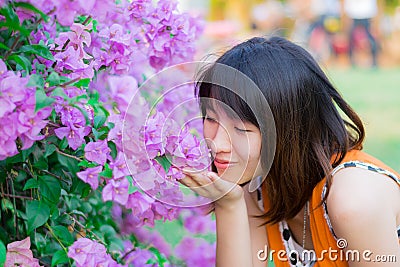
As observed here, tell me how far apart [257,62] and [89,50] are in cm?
36

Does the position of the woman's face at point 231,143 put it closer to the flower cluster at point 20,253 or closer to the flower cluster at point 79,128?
the flower cluster at point 79,128

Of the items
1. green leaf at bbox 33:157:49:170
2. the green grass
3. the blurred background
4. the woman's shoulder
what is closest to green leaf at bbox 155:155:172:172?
green leaf at bbox 33:157:49:170

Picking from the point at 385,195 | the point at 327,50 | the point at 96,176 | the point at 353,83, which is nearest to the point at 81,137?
the point at 96,176

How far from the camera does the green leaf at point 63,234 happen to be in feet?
4.13

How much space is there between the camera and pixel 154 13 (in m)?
1.44

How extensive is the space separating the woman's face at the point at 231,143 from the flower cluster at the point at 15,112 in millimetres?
472

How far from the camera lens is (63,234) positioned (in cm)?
126

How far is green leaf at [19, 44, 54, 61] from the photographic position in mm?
1162

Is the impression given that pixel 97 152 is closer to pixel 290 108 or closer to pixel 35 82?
pixel 35 82

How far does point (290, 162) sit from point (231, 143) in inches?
8.5

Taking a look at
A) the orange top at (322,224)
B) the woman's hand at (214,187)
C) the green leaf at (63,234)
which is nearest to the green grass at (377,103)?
the orange top at (322,224)

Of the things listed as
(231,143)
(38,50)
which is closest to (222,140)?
(231,143)

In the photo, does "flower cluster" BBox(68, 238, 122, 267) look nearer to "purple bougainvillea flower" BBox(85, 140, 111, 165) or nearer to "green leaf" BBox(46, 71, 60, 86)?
"purple bougainvillea flower" BBox(85, 140, 111, 165)

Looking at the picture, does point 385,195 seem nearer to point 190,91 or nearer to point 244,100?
point 244,100
